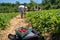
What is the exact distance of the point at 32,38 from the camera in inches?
289

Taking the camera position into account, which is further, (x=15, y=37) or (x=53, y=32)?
(x=53, y=32)

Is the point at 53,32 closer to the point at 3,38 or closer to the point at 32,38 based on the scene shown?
the point at 32,38

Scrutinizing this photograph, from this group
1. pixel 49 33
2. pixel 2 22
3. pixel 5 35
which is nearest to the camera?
pixel 49 33

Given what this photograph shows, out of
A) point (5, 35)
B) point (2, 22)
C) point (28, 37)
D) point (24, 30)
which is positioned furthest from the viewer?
point (2, 22)

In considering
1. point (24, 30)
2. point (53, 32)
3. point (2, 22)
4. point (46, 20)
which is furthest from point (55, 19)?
point (2, 22)

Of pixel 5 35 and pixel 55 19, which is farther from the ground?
pixel 55 19

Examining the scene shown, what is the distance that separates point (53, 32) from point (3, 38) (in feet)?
7.24

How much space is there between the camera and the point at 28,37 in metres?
7.30

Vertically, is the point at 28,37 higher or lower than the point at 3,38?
higher

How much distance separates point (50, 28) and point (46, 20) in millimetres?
1034

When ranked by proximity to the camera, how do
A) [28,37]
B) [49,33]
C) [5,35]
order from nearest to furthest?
[28,37] < [49,33] < [5,35]


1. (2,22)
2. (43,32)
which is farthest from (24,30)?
(2,22)

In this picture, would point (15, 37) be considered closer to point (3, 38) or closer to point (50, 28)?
point (3, 38)

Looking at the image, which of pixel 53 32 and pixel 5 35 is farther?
pixel 5 35
